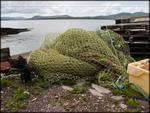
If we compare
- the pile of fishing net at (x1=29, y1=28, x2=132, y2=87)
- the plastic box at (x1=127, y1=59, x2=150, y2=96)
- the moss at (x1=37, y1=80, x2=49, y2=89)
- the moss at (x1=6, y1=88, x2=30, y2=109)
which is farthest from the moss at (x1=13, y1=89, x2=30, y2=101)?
the plastic box at (x1=127, y1=59, x2=150, y2=96)

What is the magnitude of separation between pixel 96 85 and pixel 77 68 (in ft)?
2.18

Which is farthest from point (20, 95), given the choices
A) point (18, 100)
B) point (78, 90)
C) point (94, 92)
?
point (94, 92)

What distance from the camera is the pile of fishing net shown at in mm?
7391

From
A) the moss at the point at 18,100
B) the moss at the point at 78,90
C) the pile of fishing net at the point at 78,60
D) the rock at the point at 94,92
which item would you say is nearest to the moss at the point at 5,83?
the moss at the point at 18,100

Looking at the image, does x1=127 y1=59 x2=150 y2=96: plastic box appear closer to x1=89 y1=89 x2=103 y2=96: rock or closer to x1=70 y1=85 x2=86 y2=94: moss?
x1=89 y1=89 x2=103 y2=96: rock

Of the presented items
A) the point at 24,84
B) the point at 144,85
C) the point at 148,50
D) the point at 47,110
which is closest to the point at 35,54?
the point at 24,84

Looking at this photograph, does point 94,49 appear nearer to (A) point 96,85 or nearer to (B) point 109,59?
(B) point 109,59

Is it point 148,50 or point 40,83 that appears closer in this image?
point 40,83

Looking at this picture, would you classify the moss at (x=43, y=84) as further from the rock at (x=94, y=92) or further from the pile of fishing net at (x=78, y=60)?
the rock at (x=94, y=92)

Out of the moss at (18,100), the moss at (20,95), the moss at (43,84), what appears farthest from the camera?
the moss at (43,84)

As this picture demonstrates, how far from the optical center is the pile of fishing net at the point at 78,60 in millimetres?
7391

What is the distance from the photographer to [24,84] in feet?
23.7

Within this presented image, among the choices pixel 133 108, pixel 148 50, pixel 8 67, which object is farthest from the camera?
pixel 148 50

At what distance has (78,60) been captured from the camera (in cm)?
754
